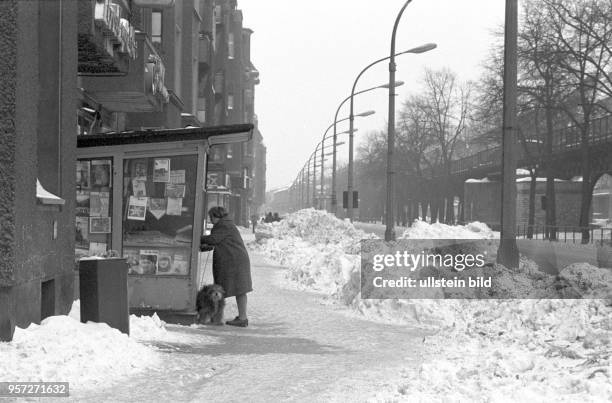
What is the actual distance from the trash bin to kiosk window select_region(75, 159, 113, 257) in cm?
263

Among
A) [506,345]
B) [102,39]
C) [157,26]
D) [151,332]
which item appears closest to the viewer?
[506,345]

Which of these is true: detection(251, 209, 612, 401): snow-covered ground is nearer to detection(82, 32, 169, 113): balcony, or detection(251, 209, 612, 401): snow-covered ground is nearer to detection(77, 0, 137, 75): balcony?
detection(77, 0, 137, 75): balcony

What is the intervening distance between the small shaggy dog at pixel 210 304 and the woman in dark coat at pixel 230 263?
213mm

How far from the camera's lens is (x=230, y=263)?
482 inches

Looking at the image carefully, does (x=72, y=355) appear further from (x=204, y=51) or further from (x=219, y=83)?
(x=219, y=83)

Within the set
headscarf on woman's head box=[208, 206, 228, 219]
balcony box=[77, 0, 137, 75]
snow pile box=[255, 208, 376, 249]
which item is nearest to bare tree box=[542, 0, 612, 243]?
snow pile box=[255, 208, 376, 249]

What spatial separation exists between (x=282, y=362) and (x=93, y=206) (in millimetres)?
4071

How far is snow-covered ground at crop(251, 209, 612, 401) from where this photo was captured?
6.38m

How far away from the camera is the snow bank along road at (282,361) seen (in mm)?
7328

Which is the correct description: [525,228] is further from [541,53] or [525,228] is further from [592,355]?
[592,355]

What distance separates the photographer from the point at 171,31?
33.0 meters

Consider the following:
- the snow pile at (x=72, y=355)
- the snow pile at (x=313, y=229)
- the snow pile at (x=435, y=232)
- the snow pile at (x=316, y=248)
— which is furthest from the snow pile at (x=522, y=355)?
the snow pile at (x=313, y=229)

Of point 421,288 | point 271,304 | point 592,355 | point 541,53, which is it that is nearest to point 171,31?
point 541,53

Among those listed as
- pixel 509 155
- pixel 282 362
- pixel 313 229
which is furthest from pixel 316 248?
pixel 282 362
